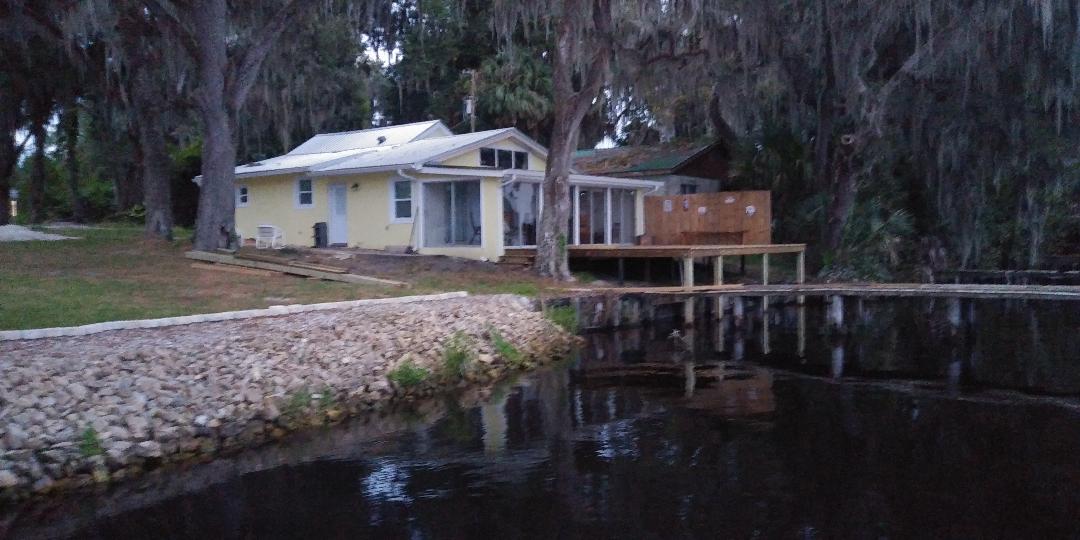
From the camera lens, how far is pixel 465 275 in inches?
797

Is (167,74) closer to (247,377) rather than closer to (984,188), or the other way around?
(247,377)

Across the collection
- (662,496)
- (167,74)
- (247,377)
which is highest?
(167,74)

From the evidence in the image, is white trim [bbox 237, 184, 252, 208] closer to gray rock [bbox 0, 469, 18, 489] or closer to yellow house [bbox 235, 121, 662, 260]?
yellow house [bbox 235, 121, 662, 260]

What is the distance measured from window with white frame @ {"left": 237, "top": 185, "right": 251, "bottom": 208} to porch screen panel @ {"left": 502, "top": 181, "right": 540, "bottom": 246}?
336 inches

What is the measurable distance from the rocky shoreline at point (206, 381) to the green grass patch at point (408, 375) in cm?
2

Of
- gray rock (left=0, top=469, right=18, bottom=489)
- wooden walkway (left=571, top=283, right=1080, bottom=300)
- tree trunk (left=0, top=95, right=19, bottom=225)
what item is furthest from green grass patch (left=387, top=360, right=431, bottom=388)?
tree trunk (left=0, top=95, right=19, bottom=225)

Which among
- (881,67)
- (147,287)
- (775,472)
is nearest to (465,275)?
(147,287)

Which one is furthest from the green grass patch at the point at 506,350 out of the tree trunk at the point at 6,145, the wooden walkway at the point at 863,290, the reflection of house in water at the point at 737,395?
the tree trunk at the point at 6,145

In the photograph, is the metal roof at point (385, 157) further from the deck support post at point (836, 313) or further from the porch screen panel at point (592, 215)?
the deck support post at point (836, 313)

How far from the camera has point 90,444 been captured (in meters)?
9.38

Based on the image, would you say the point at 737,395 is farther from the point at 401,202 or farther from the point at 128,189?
the point at 128,189

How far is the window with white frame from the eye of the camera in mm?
27625

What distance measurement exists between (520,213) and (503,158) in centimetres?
181

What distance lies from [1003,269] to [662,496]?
20.6 meters
